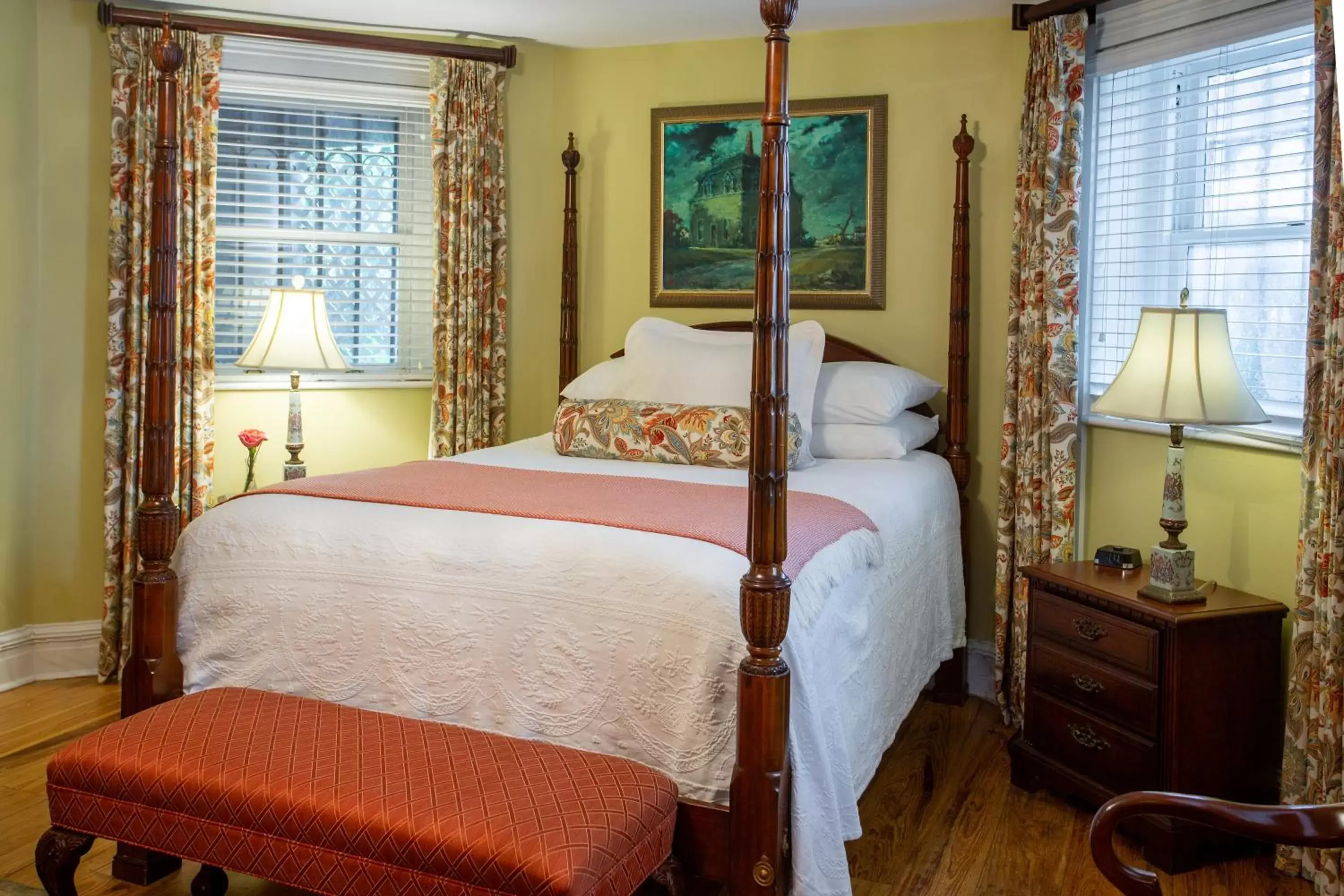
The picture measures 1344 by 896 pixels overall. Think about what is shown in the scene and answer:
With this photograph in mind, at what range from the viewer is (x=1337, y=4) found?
0.54 metres

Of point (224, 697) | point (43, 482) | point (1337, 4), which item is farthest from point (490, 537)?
point (43, 482)

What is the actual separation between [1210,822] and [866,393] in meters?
2.52

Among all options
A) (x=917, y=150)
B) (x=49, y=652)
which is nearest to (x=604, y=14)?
(x=917, y=150)

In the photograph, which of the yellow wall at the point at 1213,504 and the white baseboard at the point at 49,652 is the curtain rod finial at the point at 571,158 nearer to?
the yellow wall at the point at 1213,504

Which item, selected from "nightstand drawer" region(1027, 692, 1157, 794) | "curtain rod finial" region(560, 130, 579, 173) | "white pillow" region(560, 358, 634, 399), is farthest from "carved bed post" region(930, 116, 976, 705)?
"curtain rod finial" region(560, 130, 579, 173)

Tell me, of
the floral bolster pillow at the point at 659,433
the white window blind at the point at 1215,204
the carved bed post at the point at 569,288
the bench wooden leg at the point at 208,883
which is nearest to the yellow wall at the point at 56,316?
the carved bed post at the point at 569,288

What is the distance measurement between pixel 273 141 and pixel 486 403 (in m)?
1.28

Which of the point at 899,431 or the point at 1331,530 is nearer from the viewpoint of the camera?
the point at 1331,530

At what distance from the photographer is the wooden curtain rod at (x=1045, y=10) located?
3539 mm

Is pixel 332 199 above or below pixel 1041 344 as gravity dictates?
above

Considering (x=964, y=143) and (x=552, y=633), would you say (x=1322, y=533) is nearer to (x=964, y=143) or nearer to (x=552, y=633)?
(x=552, y=633)

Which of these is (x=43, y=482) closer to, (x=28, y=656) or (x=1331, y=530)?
(x=28, y=656)

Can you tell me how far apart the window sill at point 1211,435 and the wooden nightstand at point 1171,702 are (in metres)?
0.39

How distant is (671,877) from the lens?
210 centimetres
